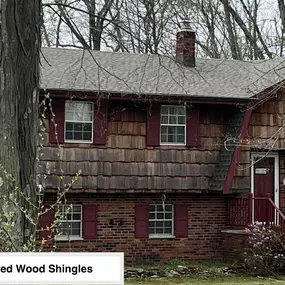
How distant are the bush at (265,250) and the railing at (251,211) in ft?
2.45

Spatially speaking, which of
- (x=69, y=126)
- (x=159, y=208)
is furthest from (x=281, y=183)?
(x=69, y=126)

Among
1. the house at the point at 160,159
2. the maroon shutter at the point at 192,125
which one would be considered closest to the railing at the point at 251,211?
the house at the point at 160,159

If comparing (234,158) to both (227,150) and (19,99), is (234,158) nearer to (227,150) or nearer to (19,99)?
(227,150)

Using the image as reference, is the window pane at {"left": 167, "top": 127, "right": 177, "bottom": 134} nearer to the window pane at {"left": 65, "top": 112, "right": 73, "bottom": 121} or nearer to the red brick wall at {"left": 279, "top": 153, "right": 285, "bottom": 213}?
the window pane at {"left": 65, "top": 112, "right": 73, "bottom": 121}

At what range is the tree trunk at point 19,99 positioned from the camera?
685cm

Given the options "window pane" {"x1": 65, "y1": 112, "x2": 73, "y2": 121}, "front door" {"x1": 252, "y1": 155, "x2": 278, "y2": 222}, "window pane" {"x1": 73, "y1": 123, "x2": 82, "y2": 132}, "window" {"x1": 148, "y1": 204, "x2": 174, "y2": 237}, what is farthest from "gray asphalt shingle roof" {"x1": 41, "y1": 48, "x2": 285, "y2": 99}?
"window" {"x1": 148, "y1": 204, "x2": 174, "y2": 237}

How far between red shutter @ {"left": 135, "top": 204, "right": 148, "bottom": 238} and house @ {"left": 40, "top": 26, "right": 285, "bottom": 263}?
0.02m

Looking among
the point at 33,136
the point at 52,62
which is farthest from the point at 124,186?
the point at 33,136

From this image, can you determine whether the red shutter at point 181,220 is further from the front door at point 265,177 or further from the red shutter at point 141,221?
the front door at point 265,177

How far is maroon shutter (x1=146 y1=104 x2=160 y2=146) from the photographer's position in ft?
55.6

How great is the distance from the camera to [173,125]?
17.3m

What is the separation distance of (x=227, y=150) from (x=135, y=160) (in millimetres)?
2340

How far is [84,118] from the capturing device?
16609 millimetres

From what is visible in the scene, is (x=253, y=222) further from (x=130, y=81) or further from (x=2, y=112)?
(x=2, y=112)
